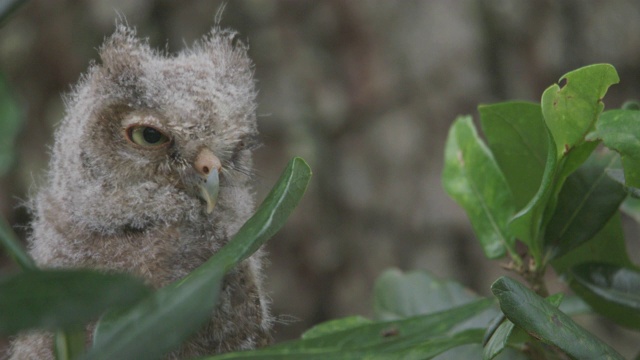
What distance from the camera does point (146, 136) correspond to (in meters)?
1.23

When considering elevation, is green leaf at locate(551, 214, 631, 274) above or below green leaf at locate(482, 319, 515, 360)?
below

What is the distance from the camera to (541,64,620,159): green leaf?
33.6 inches

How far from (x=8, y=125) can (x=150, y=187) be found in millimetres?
665

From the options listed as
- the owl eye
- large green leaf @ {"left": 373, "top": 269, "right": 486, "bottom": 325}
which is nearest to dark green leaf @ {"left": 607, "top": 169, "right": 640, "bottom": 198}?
large green leaf @ {"left": 373, "top": 269, "right": 486, "bottom": 325}

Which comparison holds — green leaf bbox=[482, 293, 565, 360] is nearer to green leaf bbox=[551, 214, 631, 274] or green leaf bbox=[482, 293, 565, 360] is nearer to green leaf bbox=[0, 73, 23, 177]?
green leaf bbox=[551, 214, 631, 274]

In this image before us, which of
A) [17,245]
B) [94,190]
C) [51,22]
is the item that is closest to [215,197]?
[94,190]

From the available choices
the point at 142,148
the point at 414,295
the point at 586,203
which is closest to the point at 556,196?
the point at 586,203

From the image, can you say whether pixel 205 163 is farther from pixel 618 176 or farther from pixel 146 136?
pixel 618 176

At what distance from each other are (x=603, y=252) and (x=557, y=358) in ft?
0.55

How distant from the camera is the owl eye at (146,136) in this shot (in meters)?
1.22

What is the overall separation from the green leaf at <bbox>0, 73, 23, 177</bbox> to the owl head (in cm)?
62

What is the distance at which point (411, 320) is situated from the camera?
0.93 metres

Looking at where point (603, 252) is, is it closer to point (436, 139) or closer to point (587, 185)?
point (587, 185)

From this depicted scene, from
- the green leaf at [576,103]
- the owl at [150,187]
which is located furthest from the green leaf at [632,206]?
the owl at [150,187]
